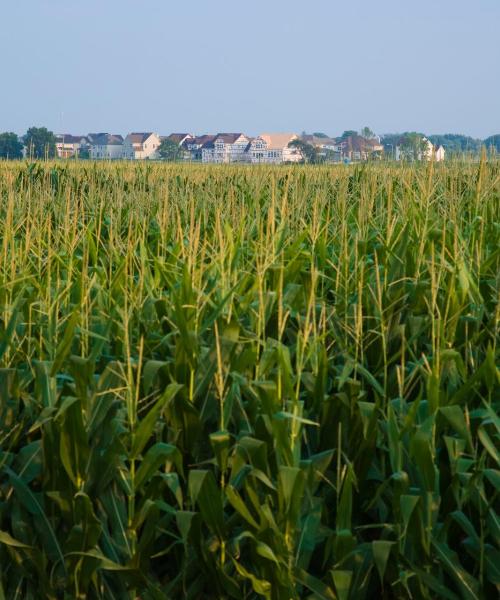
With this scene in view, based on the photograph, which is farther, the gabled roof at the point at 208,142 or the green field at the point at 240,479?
the gabled roof at the point at 208,142

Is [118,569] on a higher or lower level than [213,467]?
lower

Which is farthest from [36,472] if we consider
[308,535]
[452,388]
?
[452,388]

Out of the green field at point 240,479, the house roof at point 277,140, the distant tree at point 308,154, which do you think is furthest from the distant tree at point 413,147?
the house roof at point 277,140

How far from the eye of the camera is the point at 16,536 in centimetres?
285

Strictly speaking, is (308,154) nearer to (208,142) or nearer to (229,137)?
(229,137)

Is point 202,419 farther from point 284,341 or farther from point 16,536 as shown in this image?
point 284,341

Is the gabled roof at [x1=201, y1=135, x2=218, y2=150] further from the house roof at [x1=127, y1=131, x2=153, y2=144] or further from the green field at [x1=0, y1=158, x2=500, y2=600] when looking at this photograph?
the green field at [x1=0, y1=158, x2=500, y2=600]

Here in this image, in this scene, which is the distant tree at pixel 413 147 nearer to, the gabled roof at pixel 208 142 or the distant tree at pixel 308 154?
the distant tree at pixel 308 154

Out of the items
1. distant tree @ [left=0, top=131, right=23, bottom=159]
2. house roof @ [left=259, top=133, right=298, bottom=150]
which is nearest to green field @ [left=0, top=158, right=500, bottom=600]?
distant tree @ [left=0, top=131, right=23, bottom=159]

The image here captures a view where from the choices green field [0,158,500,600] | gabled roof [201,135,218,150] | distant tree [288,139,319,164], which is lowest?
green field [0,158,500,600]

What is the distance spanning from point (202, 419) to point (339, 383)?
475 mm

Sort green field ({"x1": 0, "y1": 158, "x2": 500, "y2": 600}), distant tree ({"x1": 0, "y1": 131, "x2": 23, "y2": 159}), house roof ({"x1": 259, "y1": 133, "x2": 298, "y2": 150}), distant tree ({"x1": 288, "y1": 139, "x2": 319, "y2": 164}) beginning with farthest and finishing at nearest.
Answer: house roof ({"x1": 259, "y1": 133, "x2": 298, "y2": 150})
distant tree ({"x1": 0, "y1": 131, "x2": 23, "y2": 159})
distant tree ({"x1": 288, "y1": 139, "x2": 319, "y2": 164})
green field ({"x1": 0, "y1": 158, "x2": 500, "y2": 600})

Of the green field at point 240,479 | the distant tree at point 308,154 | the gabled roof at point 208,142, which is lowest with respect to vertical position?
the green field at point 240,479

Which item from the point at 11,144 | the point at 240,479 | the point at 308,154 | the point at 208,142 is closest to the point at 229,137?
the point at 208,142
